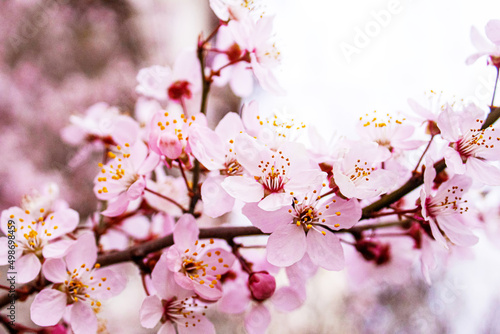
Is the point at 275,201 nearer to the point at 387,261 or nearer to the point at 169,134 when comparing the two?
the point at 169,134

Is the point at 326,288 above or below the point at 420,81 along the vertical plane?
below

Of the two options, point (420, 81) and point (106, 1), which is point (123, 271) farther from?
point (106, 1)

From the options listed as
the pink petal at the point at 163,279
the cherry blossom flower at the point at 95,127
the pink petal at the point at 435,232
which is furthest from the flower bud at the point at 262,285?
the cherry blossom flower at the point at 95,127

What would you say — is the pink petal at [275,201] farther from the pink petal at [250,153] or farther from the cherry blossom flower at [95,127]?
the cherry blossom flower at [95,127]

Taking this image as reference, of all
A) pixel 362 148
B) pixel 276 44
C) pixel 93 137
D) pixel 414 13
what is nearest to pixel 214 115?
pixel 414 13

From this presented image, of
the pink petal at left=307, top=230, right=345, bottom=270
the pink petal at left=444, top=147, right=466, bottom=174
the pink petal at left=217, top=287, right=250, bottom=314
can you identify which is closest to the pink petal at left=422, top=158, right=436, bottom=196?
the pink petal at left=444, top=147, right=466, bottom=174
